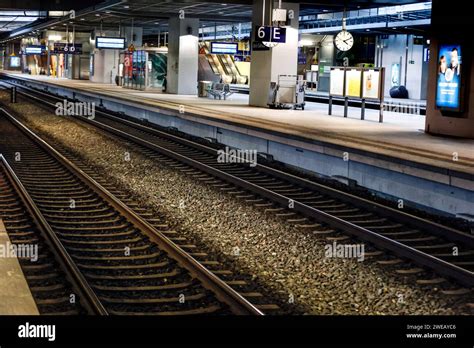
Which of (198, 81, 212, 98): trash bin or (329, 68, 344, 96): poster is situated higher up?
(329, 68, 344, 96): poster

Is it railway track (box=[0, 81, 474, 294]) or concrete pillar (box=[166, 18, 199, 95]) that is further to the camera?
concrete pillar (box=[166, 18, 199, 95])

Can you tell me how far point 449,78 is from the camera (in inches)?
706

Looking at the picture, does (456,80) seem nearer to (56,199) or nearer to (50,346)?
(56,199)

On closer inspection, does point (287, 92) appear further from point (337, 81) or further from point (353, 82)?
point (353, 82)

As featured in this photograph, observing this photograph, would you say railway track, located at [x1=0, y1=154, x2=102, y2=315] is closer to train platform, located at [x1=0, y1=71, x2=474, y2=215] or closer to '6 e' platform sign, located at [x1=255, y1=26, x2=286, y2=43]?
train platform, located at [x1=0, y1=71, x2=474, y2=215]

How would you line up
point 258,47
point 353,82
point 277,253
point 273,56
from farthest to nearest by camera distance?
point 258,47 → point 273,56 → point 353,82 → point 277,253

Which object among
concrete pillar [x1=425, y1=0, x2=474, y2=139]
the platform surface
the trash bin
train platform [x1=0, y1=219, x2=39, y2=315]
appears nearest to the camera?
train platform [x1=0, y1=219, x2=39, y2=315]

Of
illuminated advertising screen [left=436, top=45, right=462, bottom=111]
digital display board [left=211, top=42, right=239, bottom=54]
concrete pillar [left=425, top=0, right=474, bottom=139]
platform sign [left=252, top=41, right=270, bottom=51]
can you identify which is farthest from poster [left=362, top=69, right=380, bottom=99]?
digital display board [left=211, top=42, right=239, bottom=54]

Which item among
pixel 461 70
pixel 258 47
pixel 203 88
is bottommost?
pixel 203 88

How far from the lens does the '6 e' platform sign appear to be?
25.6 metres

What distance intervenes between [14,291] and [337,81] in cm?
1874

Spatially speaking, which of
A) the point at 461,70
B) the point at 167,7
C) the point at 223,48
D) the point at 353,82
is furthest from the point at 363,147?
the point at 223,48

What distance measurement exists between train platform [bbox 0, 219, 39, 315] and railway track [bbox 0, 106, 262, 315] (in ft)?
1.81

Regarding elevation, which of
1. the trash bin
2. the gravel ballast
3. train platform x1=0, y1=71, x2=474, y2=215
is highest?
the trash bin
